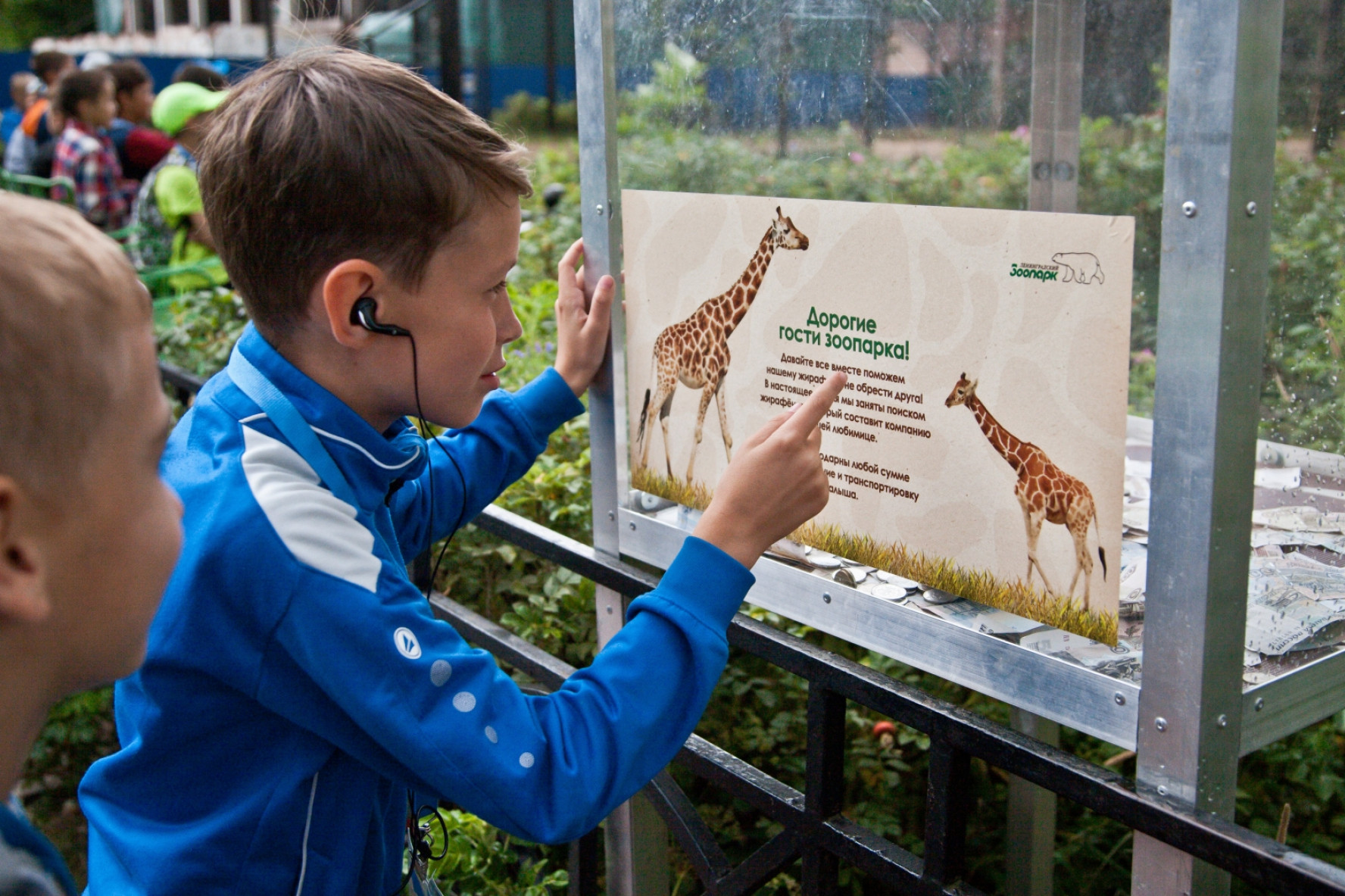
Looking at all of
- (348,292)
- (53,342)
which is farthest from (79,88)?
(53,342)

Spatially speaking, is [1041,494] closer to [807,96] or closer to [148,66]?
[807,96]

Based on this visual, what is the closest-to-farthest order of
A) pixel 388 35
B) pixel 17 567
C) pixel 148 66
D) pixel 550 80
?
pixel 17 567
pixel 388 35
pixel 550 80
pixel 148 66

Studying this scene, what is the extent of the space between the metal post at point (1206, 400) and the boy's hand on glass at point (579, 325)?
0.95 m

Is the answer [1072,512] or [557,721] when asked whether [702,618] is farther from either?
[1072,512]

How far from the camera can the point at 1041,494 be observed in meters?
1.36

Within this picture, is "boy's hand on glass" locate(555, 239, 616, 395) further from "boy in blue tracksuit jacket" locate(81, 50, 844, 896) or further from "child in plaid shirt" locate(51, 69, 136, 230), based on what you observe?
"child in plaid shirt" locate(51, 69, 136, 230)

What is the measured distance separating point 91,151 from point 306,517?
7123 millimetres

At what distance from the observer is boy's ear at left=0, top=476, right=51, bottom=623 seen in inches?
32.2

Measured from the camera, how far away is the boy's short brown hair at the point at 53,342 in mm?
→ 834

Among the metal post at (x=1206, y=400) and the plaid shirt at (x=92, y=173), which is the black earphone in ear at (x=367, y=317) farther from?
the plaid shirt at (x=92, y=173)

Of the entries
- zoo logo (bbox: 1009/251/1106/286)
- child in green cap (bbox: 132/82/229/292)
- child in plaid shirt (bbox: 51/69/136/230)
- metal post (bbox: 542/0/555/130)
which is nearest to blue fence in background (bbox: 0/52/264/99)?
metal post (bbox: 542/0/555/130)

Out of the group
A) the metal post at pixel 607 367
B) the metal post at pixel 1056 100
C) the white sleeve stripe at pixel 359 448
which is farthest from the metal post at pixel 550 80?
the white sleeve stripe at pixel 359 448

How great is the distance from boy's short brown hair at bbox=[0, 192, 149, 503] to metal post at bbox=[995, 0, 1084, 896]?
1.73 m

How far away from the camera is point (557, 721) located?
1.29 metres
